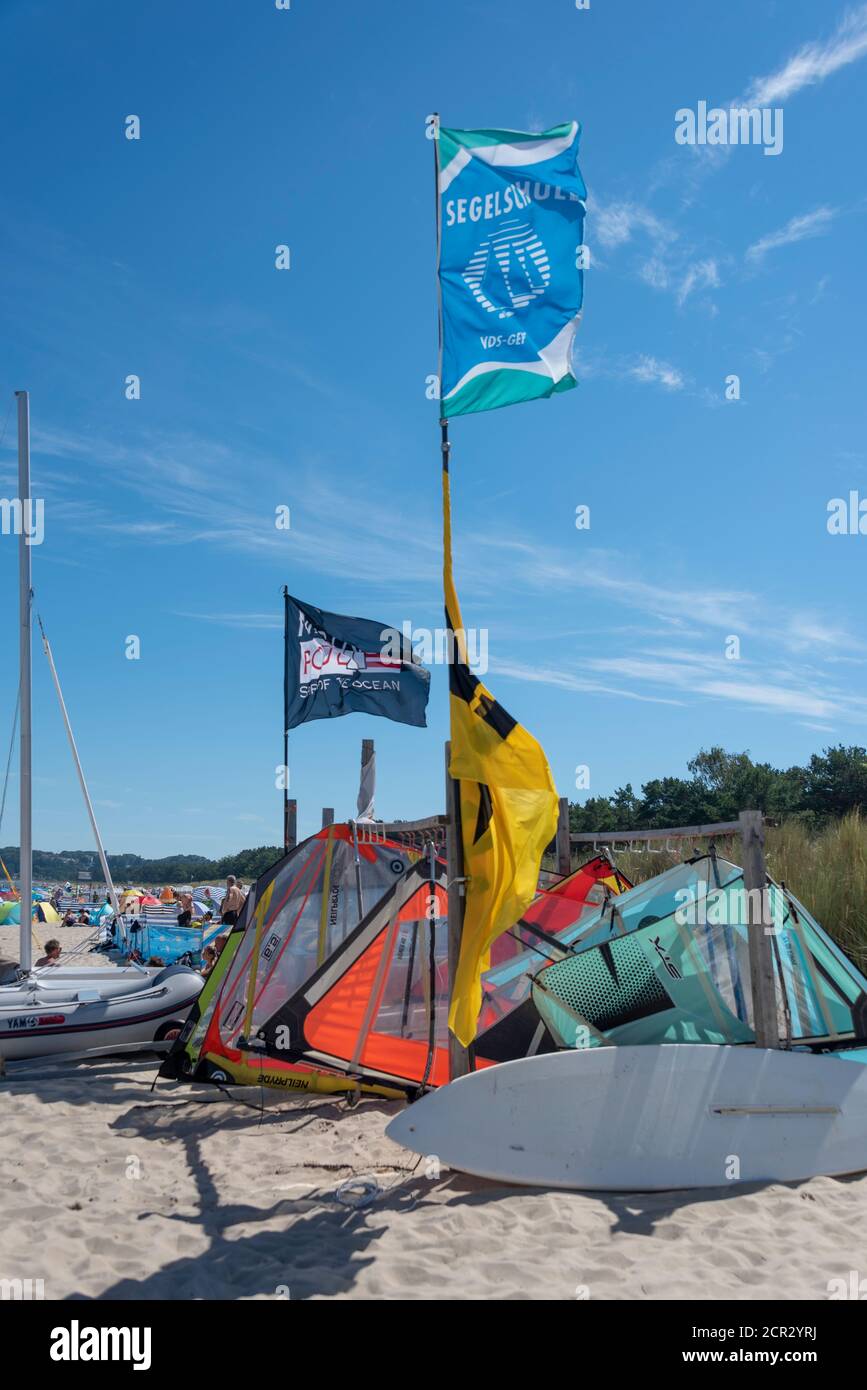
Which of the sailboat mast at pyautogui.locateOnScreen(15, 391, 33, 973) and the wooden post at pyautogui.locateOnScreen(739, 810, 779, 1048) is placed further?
the sailboat mast at pyautogui.locateOnScreen(15, 391, 33, 973)

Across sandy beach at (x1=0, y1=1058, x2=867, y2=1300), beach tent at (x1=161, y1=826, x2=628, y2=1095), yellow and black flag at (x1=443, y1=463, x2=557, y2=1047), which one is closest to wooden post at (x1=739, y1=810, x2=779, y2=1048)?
sandy beach at (x1=0, y1=1058, x2=867, y2=1300)

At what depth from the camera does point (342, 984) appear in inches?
274

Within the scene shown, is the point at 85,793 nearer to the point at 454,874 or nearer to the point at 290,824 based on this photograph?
the point at 290,824

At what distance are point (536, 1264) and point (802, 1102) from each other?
205 cm

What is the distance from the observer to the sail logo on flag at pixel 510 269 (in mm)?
5613

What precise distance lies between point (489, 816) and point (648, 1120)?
6.16 feet

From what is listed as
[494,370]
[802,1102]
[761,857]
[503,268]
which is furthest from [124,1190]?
[503,268]

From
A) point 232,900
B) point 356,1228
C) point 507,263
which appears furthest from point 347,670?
point 356,1228

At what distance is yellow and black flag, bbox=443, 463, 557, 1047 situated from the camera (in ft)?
16.3

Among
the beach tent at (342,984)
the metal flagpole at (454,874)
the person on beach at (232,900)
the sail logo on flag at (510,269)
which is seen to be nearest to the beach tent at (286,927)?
the beach tent at (342,984)

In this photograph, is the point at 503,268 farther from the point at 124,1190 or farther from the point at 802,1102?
the point at 124,1190

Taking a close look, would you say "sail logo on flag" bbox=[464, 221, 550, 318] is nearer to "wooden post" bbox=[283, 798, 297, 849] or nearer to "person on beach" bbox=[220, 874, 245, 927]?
"wooden post" bbox=[283, 798, 297, 849]

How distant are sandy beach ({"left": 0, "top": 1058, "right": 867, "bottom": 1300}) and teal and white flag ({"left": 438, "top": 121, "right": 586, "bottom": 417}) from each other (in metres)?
4.27

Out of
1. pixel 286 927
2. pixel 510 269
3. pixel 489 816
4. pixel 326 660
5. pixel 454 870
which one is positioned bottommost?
pixel 286 927
